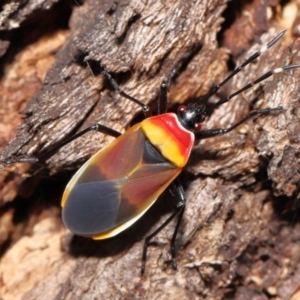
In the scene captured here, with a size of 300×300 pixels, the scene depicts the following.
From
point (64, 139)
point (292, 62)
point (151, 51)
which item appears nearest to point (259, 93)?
point (292, 62)

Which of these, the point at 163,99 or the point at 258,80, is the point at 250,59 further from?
the point at 163,99

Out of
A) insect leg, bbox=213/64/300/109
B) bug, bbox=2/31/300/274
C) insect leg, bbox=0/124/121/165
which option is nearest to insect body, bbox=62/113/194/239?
bug, bbox=2/31/300/274

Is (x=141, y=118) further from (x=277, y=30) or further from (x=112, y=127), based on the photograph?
(x=277, y=30)

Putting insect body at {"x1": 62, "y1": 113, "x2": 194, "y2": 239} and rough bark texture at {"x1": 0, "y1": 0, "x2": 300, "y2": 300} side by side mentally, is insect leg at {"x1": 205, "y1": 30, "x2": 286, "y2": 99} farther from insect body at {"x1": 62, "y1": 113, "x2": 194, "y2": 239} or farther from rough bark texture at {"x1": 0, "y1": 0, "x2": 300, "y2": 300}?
insect body at {"x1": 62, "y1": 113, "x2": 194, "y2": 239}

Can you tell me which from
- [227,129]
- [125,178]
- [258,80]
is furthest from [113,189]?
[258,80]

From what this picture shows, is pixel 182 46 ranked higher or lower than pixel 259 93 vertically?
higher
